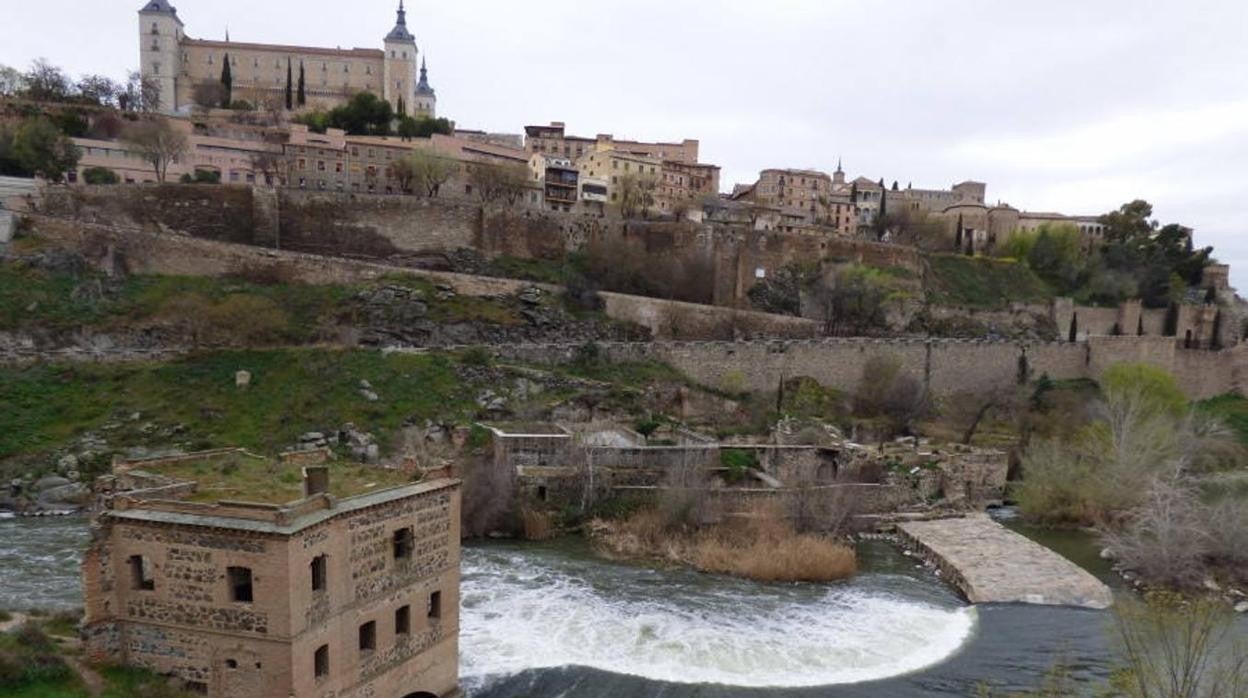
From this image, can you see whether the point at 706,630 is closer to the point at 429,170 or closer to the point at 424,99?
the point at 429,170

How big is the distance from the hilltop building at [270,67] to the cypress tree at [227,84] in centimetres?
57

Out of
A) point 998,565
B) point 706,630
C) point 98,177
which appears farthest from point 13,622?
point 98,177

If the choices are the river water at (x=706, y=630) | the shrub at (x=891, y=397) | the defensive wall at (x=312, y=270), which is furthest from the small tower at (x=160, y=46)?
the shrub at (x=891, y=397)

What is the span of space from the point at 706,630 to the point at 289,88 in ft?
217

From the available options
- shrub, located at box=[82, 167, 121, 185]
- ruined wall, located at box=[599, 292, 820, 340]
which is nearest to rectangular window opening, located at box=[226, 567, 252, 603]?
ruined wall, located at box=[599, 292, 820, 340]

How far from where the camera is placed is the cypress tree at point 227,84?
68562 millimetres

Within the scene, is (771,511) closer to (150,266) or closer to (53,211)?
(150,266)

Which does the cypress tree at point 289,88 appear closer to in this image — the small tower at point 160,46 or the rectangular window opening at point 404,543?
the small tower at point 160,46

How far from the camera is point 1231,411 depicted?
1721 inches

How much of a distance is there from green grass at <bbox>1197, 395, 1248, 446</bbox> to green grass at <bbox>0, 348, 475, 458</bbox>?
3765 centimetres

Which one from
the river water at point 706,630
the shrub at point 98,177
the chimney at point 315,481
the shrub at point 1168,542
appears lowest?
the river water at point 706,630

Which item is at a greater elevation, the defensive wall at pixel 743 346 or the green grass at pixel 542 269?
the green grass at pixel 542 269

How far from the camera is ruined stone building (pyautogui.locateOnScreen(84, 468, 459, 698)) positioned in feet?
38.1

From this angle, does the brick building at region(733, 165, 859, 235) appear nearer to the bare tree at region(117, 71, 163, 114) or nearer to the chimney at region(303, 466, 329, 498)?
the bare tree at region(117, 71, 163, 114)
